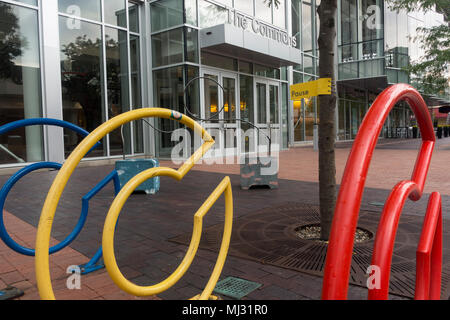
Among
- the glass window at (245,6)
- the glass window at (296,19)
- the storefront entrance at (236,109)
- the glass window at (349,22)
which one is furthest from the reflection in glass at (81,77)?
the glass window at (349,22)

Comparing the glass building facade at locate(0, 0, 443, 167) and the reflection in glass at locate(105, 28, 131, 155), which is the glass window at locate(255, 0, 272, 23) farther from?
the reflection in glass at locate(105, 28, 131, 155)

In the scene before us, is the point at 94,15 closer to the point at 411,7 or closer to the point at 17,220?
the point at 17,220

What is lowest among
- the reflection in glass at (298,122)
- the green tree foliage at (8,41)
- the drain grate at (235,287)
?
the drain grate at (235,287)

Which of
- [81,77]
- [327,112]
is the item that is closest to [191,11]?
[81,77]

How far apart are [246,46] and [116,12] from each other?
16.2 ft

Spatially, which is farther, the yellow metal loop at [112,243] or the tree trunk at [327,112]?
the tree trunk at [327,112]

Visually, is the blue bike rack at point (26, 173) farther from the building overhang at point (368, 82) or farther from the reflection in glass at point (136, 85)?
the building overhang at point (368, 82)

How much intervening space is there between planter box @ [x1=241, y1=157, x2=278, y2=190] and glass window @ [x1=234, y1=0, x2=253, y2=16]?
34.1 feet

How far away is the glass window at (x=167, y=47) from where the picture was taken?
42.7 feet

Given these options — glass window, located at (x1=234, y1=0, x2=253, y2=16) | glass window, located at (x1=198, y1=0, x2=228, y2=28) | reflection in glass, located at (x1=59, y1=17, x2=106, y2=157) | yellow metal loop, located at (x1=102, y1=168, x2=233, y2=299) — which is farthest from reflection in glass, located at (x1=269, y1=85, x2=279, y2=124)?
yellow metal loop, located at (x1=102, y1=168, x2=233, y2=299)

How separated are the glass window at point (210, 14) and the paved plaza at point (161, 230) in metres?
7.51

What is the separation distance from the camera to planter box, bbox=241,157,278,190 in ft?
22.9

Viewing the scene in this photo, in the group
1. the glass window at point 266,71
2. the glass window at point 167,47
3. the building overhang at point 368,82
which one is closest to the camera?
the glass window at point 167,47

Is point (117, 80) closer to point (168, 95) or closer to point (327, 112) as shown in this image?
point (168, 95)
